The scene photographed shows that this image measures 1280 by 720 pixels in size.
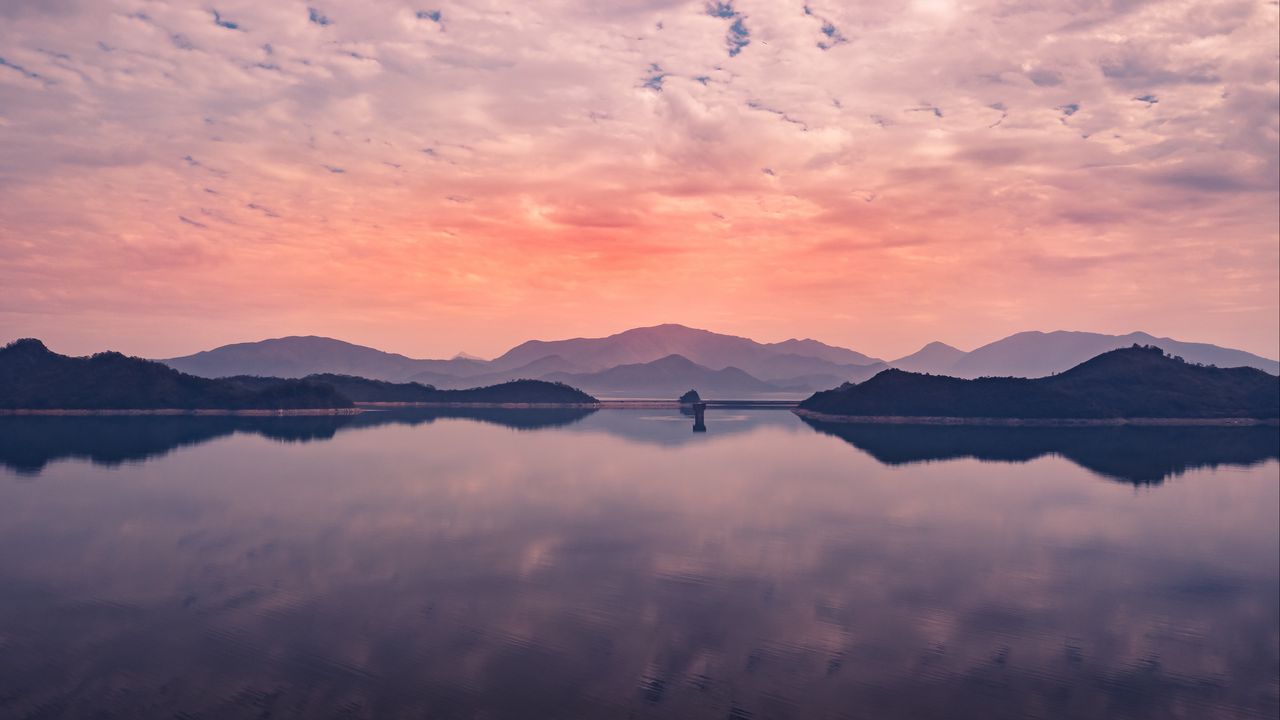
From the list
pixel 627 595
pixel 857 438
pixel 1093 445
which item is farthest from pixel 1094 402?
pixel 627 595

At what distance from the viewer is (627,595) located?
34688mm

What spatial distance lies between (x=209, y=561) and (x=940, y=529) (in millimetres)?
51904

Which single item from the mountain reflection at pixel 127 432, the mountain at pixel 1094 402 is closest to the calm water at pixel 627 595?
the mountain reflection at pixel 127 432

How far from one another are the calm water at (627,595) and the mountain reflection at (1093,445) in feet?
70.8

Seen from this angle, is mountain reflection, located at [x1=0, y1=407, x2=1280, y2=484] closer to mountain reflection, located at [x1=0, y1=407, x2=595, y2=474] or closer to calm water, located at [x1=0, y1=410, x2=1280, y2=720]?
mountain reflection, located at [x1=0, y1=407, x2=595, y2=474]

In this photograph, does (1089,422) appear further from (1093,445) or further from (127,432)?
(127,432)

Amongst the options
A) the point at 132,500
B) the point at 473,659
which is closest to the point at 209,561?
the point at 473,659

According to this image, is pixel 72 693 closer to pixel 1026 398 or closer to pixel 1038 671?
pixel 1038 671

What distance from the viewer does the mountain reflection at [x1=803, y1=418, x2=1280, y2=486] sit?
102500 mm

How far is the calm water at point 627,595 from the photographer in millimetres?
23516

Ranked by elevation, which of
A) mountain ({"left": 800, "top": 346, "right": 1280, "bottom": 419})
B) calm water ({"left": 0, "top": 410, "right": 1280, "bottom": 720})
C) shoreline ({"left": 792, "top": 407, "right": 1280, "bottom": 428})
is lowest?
calm water ({"left": 0, "top": 410, "right": 1280, "bottom": 720})

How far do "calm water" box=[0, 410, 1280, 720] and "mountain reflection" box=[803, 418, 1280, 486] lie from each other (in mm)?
21586

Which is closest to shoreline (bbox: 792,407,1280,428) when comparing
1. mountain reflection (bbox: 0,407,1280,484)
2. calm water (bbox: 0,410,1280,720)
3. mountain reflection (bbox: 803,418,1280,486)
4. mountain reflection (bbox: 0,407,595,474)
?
mountain reflection (bbox: 803,418,1280,486)

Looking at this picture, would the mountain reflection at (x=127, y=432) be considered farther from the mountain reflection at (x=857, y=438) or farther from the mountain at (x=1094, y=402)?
the mountain at (x=1094, y=402)
